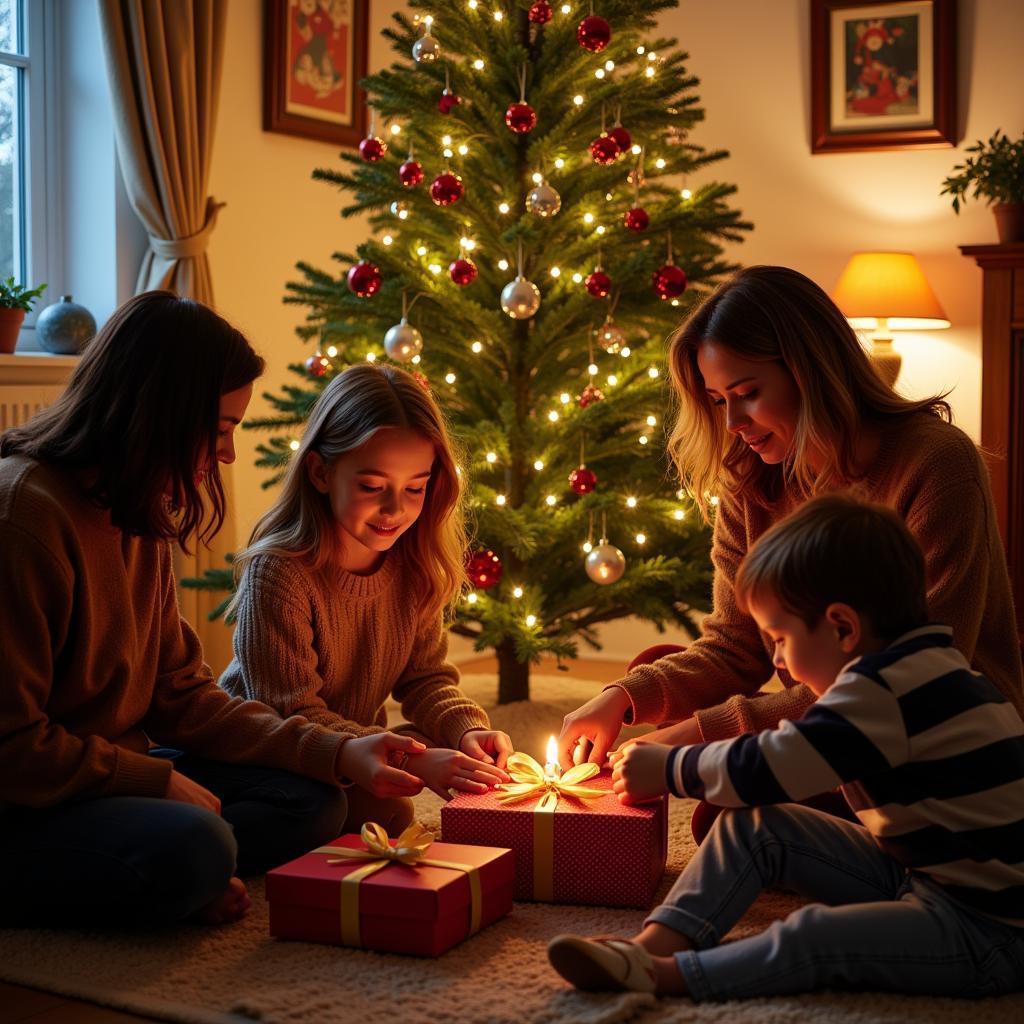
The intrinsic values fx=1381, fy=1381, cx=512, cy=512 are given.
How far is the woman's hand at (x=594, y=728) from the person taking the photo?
2102 mm

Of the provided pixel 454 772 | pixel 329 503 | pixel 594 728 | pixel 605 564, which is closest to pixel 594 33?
pixel 605 564

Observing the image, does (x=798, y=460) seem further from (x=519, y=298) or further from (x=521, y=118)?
(x=521, y=118)

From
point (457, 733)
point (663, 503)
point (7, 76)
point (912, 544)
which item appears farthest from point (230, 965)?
point (7, 76)

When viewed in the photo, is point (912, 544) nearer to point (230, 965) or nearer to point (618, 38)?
point (230, 965)

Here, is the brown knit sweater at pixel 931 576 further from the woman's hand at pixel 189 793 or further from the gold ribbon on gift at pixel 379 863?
the woman's hand at pixel 189 793

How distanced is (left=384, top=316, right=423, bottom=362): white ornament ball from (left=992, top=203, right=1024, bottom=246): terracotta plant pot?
6.58 feet

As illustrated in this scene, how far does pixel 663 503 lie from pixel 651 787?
4.50 ft

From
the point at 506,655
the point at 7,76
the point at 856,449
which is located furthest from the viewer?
the point at 7,76

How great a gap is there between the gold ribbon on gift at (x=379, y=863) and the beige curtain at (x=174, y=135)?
185 cm

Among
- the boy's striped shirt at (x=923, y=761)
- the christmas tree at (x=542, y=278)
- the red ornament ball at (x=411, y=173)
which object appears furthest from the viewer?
the christmas tree at (x=542, y=278)

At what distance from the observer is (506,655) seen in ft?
11.2

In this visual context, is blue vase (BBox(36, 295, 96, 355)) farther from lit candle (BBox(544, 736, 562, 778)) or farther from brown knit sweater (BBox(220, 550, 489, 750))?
lit candle (BBox(544, 736, 562, 778))

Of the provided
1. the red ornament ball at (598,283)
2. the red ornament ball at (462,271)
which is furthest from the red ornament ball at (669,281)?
the red ornament ball at (462,271)

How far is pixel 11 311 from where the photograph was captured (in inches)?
134
